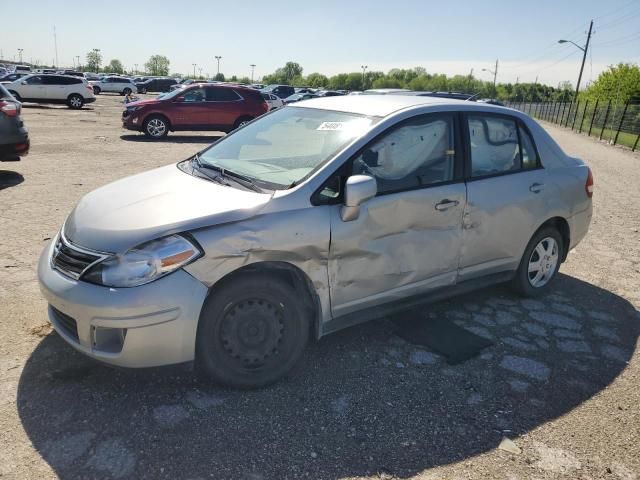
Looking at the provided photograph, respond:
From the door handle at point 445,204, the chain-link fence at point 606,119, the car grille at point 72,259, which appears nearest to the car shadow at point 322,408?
the car grille at point 72,259

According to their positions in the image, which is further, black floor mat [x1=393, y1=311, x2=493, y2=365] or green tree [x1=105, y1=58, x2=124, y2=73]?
green tree [x1=105, y1=58, x2=124, y2=73]

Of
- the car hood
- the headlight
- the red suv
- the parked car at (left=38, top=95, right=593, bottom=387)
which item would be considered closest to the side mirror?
the parked car at (left=38, top=95, right=593, bottom=387)

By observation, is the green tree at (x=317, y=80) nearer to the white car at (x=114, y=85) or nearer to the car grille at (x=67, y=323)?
the white car at (x=114, y=85)

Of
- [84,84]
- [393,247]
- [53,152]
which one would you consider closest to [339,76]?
[84,84]

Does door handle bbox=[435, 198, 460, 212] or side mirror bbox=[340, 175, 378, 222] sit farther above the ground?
side mirror bbox=[340, 175, 378, 222]

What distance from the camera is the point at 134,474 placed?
2.38 metres

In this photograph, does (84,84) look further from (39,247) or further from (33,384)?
(33,384)

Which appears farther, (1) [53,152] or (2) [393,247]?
(1) [53,152]

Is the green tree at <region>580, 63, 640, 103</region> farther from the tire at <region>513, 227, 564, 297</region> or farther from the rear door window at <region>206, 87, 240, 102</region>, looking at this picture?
the tire at <region>513, 227, 564, 297</region>

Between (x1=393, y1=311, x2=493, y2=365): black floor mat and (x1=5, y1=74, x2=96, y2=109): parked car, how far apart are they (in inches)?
1053

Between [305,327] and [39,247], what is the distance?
3529mm

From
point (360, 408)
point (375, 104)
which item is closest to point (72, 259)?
point (360, 408)

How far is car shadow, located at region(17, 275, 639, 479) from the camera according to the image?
252 cm

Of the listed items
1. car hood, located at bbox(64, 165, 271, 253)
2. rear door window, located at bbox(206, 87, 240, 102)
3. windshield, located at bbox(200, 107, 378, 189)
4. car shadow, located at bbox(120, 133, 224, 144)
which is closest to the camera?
car hood, located at bbox(64, 165, 271, 253)
